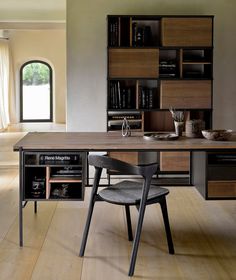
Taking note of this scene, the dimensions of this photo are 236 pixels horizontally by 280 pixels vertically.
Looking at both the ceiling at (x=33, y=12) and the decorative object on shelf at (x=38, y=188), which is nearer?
the decorative object on shelf at (x=38, y=188)

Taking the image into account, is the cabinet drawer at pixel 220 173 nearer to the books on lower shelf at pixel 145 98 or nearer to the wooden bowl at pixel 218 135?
the wooden bowl at pixel 218 135

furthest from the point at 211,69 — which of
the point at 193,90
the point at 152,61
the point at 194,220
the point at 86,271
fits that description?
the point at 86,271

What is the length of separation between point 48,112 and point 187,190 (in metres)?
8.05

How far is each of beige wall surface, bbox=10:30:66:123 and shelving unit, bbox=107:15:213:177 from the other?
6.19 m

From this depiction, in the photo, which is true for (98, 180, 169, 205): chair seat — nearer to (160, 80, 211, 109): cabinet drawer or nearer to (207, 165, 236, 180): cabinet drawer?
(207, 165, 236, 180): cabinet drawer

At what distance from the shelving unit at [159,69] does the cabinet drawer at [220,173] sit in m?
2.19

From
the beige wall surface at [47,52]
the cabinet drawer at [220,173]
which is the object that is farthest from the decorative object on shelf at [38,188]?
the beige wall surface at [47,52]

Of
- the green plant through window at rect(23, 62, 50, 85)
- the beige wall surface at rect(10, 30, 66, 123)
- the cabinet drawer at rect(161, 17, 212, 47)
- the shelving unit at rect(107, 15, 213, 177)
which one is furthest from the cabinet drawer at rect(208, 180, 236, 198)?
the green plant through window at rect(23, 62, 50, 85)

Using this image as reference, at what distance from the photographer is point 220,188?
3557 millimetres

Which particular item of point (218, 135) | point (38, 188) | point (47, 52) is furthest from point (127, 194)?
point (47, 52)

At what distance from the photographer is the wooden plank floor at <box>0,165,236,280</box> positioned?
3.00m

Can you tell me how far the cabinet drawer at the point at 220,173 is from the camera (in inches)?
140

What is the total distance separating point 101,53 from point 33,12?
1.30 metres

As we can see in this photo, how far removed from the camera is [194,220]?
163 inches
